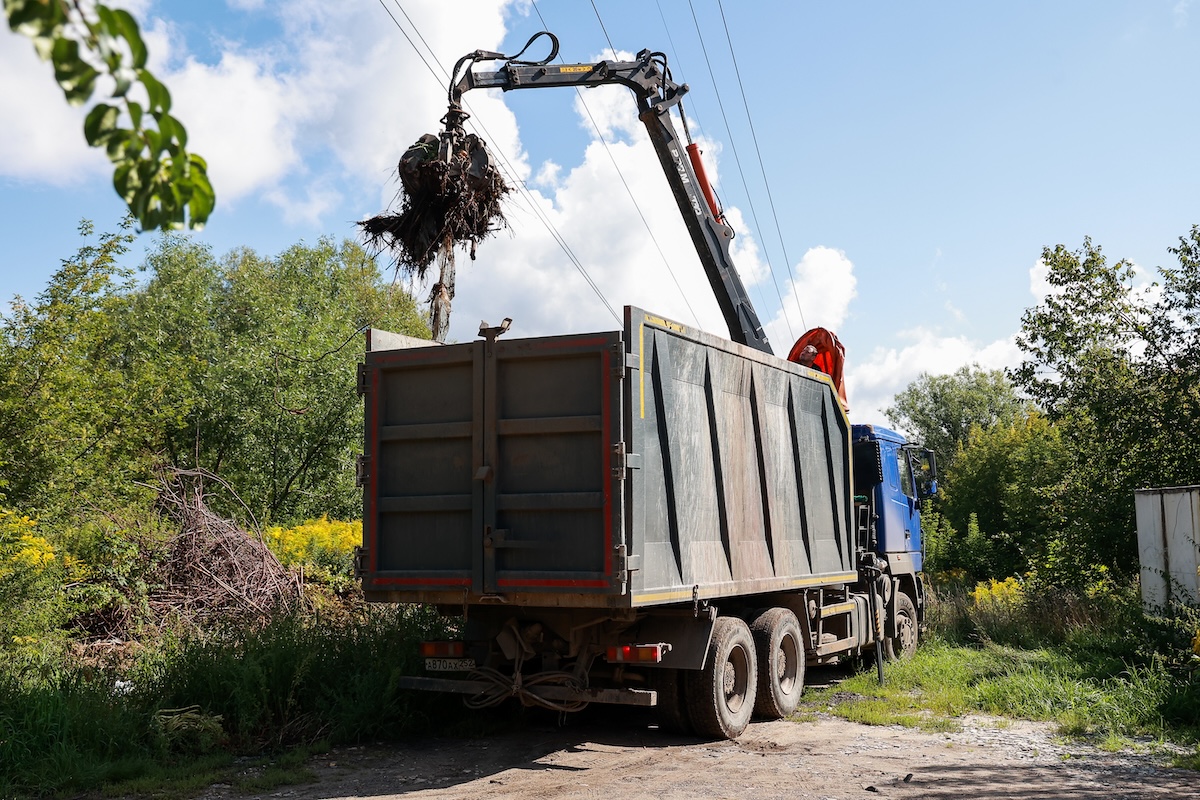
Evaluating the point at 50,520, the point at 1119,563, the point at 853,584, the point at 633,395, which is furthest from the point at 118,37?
the point at 1119,563

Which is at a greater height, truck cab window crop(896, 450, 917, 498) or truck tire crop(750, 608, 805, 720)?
truck cab window crop(896, 450, 917, 498)

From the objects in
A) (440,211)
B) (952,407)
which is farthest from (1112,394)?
(952,407)

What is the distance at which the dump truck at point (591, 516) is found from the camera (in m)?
6.87

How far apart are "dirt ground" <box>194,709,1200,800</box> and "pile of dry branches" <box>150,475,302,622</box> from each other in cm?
404

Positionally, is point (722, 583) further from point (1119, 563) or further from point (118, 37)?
point (1119, 563)

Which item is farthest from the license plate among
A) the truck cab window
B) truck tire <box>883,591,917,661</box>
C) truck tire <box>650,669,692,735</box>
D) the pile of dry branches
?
the truck cab window

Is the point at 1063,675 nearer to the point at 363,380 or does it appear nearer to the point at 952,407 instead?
the point at 363,380

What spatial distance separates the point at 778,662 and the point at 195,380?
16024mm

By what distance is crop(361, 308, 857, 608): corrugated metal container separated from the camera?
22.3ft

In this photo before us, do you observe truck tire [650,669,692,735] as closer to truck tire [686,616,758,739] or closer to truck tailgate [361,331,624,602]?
truck tire [686,616,758,739]

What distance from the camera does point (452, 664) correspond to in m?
7.64

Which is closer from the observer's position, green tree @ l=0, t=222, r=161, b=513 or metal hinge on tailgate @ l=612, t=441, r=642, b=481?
metal hinge on tailgate @ l=612, t=441, r=642, b=481

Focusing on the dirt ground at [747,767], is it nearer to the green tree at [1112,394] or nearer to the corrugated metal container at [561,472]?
the corrugated metal container at [561,472]

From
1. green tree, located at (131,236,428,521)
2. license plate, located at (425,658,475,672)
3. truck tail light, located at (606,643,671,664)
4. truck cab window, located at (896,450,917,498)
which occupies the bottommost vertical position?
license plate, located at (425,658,475,672)
